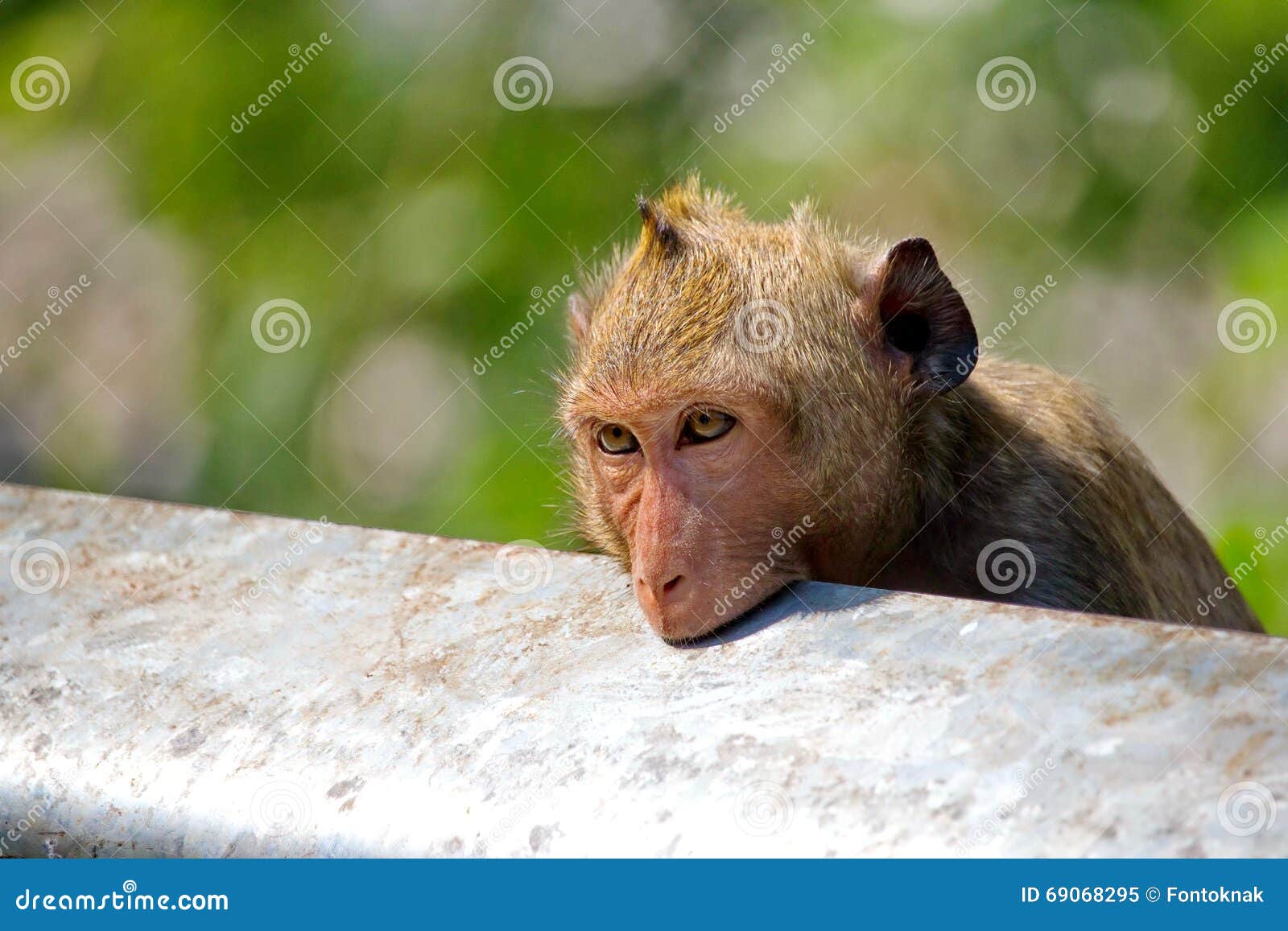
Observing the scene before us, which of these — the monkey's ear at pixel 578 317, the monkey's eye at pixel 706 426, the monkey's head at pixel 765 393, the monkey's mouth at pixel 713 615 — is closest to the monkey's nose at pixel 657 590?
the monkey's mouth at pixel 713 615

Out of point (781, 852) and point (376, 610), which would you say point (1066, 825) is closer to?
point (781, 852)

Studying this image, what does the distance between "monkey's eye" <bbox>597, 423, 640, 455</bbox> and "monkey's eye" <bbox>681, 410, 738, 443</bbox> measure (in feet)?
0.65

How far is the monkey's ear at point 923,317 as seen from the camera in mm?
3654

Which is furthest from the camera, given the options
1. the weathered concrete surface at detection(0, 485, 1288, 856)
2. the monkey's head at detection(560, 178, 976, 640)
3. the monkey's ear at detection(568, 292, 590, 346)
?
the monkey's ear at detection(568, 292, 590, 346)

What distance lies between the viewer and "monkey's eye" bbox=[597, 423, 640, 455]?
12.1 feet

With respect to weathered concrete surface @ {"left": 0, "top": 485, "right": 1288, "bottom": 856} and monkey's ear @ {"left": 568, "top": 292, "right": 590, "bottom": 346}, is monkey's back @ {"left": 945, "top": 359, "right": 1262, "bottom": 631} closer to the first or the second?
monkey's ear @ {"left": 568, "top": 292, "right": 590, "bottom": 346}

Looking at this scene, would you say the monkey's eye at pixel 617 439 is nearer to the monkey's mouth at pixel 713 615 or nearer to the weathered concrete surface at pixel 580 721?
the monkey's mouth at pixel 713 615

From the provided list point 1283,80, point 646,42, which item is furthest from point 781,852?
point 646,42

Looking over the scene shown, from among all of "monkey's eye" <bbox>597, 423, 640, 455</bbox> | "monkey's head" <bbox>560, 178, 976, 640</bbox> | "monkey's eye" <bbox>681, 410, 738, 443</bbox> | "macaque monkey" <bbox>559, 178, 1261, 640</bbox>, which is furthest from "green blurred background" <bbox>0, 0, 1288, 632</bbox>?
"monkey's eye" <bbox>681, 410, 738, 443</bbox>

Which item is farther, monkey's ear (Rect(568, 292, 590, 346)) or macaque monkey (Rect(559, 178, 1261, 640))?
monkey's ear (Rect(568, 292, 590, 346))

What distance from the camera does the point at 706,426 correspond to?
349 centimetres

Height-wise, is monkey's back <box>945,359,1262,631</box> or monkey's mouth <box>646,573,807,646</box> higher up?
monkey's back <box>945,359,1262,631</box>

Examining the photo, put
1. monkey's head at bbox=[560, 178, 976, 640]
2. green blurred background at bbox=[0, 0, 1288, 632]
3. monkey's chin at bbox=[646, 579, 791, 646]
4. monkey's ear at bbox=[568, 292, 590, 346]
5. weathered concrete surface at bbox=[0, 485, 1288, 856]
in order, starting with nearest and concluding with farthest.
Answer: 1. weathered concrete surface at bbox=[0, 485, 1288, 856]
2. monkey's chin at bbox=[646, 579, 791, 646]
3. monkey's head at bbox=[560, 178, 976, 640]
4. monkey's ear at bbox=[568, 292, 590, 346]
5. green blurred background at bbox=[0, 0, 1288, 632]

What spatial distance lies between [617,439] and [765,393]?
439 millimetres
